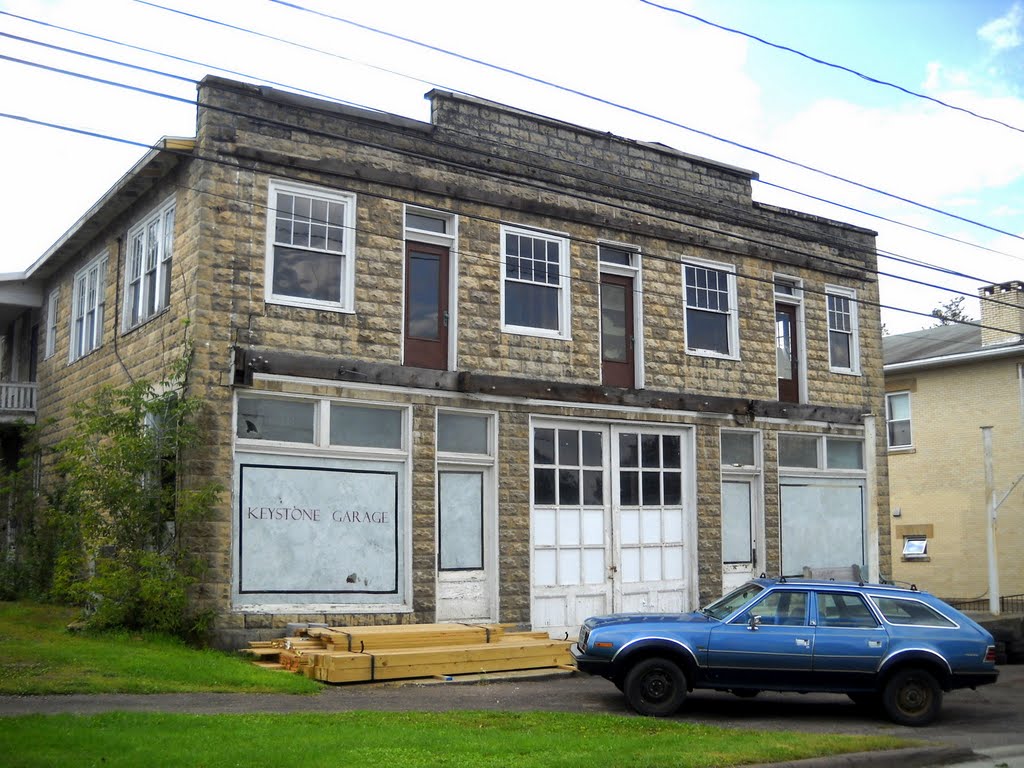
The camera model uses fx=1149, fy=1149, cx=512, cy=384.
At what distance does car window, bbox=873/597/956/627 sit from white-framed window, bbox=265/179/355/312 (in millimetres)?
8246

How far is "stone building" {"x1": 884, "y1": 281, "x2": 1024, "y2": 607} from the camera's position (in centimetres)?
2953

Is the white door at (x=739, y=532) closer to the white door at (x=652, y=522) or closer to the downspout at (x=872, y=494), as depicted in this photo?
the white door at (x=652, y=522)

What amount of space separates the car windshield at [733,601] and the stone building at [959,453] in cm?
1784

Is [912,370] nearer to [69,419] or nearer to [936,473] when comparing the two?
[936,473]

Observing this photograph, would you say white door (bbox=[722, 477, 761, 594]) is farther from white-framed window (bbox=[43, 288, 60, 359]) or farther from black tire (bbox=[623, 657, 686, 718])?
white-framed window (bbox=[43, 288, 60, 359])

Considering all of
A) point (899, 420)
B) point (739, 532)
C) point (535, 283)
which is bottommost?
point (739, 532)

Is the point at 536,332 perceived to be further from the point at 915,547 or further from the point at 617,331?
the point at 915,547

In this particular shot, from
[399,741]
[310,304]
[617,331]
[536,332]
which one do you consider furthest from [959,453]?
[399,741]

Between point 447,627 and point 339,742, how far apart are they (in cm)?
586

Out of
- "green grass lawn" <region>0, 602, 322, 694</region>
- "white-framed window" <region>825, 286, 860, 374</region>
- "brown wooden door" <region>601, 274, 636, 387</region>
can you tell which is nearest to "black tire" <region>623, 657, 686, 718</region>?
"green grass lawn" <region>0, 602, 322, 694</region>

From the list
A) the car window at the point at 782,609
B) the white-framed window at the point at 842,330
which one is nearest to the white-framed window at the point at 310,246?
the car window at the point at 782,609

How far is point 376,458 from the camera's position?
16.5 metres

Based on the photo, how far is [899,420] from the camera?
106ft

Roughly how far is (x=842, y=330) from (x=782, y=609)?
11448 millimetres
